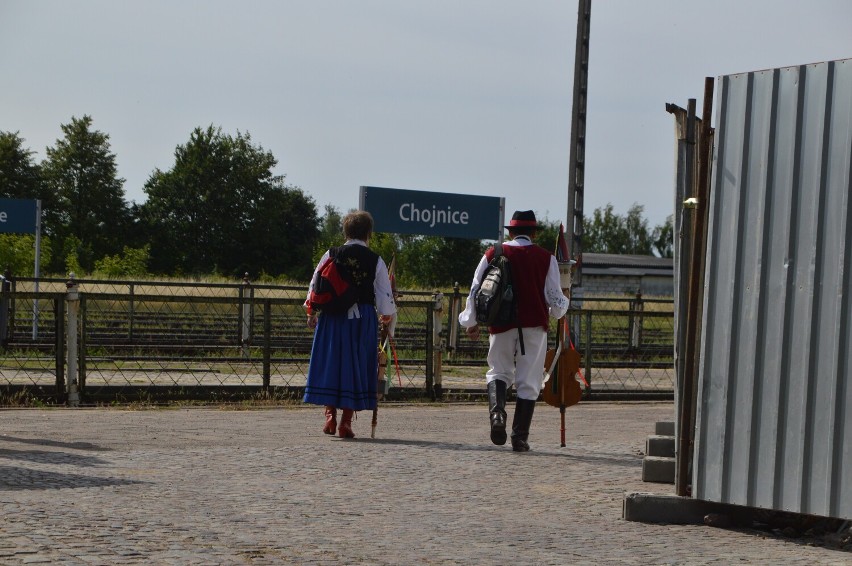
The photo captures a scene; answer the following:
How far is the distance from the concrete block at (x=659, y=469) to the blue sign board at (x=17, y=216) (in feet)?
59.9

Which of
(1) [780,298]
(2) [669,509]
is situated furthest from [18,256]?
(1) [780,298]

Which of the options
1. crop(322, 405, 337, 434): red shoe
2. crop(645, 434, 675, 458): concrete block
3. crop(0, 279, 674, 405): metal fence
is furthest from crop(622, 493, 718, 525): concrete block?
crop(0, 279, 674, 405): metal fence

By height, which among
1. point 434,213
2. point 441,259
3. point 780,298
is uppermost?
point 434,213

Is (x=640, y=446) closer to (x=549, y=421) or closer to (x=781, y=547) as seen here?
(x=549, y=421)

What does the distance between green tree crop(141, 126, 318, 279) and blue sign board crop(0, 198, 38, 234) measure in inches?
2231

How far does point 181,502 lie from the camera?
22.1 ft

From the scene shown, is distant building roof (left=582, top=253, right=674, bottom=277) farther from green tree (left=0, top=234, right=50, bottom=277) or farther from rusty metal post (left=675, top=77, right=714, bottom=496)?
rusty metal post (left=675, top=77, right=714, bottom=496)

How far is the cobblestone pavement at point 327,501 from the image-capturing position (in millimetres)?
5551

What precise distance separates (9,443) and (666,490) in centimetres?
480

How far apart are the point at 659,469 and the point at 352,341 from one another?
3311 millimetres

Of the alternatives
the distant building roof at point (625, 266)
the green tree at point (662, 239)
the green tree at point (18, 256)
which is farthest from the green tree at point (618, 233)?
the green tree at point (18, 256)

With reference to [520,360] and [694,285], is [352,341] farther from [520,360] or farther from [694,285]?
[694,285]

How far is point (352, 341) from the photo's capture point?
10406 mm

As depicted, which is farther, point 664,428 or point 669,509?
point 664,428
